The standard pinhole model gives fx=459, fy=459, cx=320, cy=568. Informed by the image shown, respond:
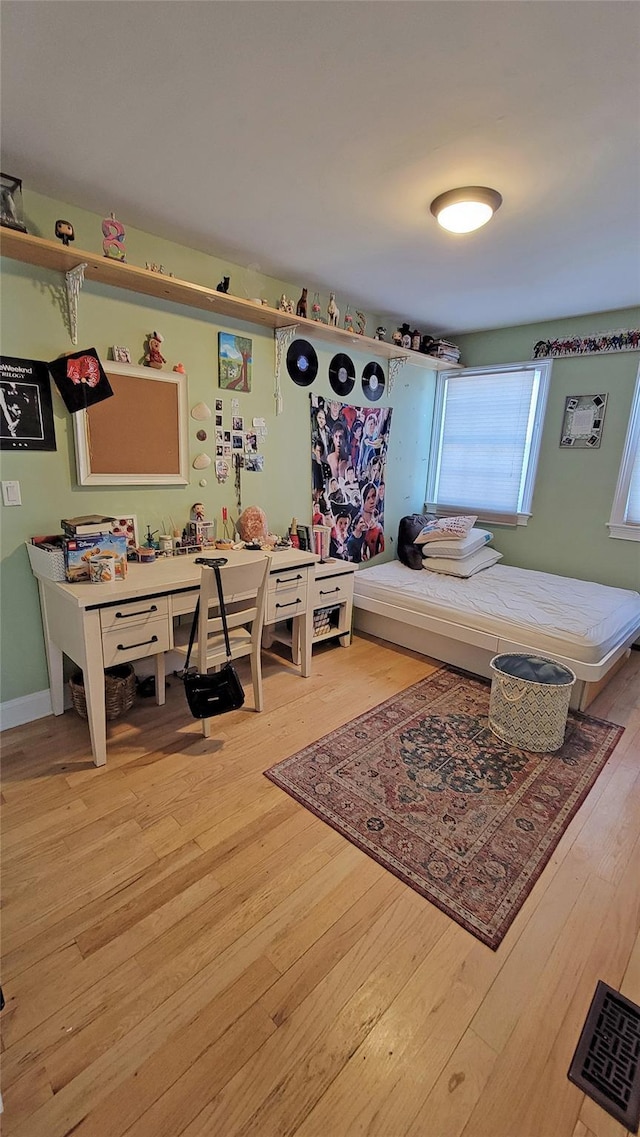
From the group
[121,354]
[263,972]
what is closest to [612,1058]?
[263,972]

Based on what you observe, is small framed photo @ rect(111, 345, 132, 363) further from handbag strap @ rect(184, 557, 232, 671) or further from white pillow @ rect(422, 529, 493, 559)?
white pillow @ rect(422, 529, 493, 559)

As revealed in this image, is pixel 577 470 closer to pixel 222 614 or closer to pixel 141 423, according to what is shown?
pixel 222 614

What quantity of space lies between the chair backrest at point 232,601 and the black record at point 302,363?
159 centimetres

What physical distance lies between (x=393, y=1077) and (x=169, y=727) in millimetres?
1646

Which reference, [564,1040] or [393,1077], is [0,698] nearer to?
[393,1077]

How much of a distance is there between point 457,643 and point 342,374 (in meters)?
2.16

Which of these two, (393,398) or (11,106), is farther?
(393,398)

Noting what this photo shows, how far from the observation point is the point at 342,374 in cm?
349

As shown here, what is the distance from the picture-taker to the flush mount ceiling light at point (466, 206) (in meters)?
1.93

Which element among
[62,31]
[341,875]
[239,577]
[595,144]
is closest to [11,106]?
[62,31]

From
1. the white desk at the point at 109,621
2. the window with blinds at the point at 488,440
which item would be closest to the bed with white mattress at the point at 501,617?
the window with blinds at the point at 488,440

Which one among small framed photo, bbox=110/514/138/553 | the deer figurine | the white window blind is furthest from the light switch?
the white window blind

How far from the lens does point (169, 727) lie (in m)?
2.37

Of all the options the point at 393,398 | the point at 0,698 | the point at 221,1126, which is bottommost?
the point at 221,1126
